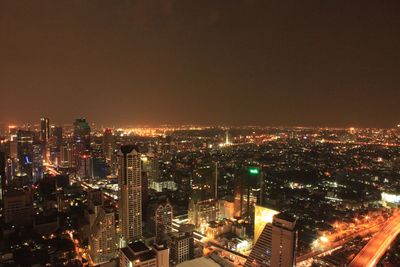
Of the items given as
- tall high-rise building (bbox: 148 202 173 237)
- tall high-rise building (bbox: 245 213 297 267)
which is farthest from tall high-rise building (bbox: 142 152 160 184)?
tall high-rise building (bbox: 245 213 297 267)

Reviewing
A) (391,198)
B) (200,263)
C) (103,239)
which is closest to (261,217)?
(200,263)

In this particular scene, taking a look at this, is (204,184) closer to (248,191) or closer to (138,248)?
(248,191)

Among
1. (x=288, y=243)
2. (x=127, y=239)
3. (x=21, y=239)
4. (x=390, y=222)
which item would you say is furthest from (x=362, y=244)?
(x=21, y=239)

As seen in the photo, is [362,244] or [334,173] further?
[334,173]

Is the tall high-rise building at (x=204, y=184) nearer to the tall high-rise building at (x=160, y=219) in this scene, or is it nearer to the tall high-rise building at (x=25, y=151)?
the tall high-rise building at (x=160, y=219)

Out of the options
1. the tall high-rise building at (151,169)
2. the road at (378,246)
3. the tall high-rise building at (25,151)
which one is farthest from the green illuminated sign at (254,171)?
the tall high-rise building at (25,151)

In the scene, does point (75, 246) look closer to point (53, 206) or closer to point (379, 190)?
point (53, 206)
